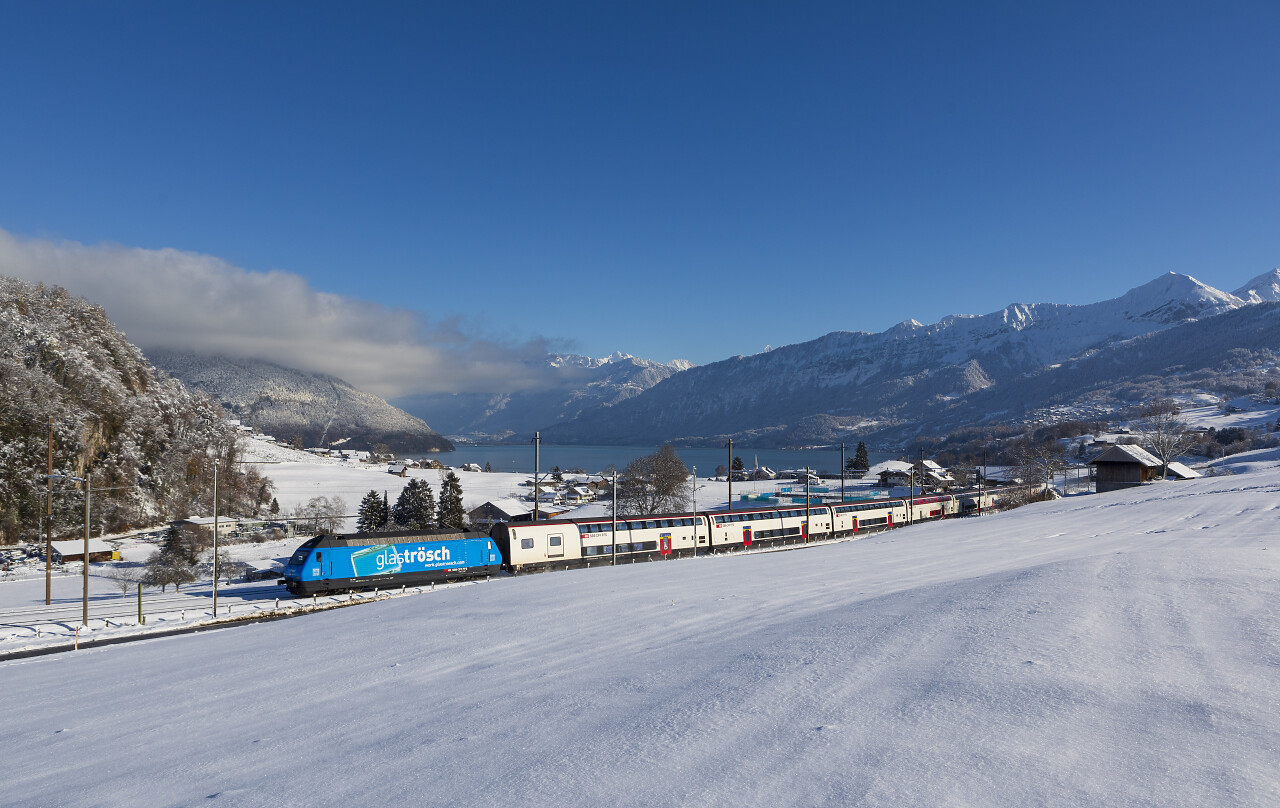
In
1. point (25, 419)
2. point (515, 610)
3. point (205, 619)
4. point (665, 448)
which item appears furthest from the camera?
point (665, 448)

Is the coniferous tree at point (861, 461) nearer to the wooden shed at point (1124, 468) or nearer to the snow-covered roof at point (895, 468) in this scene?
the snow-covered roof at point (895, 468)

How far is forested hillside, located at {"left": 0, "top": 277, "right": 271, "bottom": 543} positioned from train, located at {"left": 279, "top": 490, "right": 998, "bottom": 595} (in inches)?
1641

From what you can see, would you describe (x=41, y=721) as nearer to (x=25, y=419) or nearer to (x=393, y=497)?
(x=25, y=419)

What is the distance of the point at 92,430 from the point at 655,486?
59.0 m

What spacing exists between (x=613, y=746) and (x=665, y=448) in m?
66.0

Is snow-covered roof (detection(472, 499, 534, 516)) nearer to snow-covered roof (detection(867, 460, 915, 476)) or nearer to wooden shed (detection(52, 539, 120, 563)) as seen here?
wooden shed (detection(52, 539, 120, 563))

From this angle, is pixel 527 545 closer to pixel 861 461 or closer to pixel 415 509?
pixel 415 509

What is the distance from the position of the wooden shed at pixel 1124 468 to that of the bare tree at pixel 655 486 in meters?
40.3

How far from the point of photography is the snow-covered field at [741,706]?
4530 mm

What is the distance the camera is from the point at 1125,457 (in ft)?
193

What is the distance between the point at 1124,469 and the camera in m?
58.8

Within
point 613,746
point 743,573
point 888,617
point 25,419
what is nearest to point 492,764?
point 613,746

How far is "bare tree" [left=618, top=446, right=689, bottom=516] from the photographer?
216 ft

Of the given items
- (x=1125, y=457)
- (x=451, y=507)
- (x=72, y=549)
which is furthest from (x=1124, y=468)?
(x=72, y=549)
